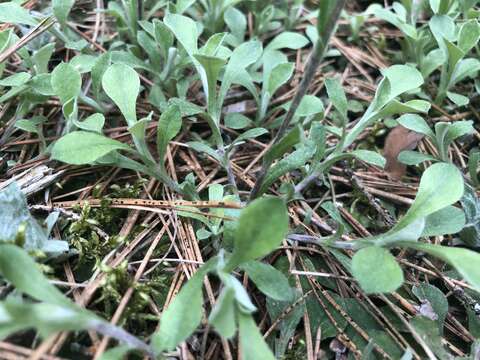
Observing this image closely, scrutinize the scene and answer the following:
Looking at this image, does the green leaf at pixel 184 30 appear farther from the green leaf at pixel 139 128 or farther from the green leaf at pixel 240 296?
the green leaf at pixel 240 296

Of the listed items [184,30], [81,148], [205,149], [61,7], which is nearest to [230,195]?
[205,149]

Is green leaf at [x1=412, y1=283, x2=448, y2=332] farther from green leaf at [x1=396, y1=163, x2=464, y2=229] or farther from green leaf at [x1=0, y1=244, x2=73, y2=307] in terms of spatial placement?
green leaf at [x1=0, y1=244, x2=73, y2=307]

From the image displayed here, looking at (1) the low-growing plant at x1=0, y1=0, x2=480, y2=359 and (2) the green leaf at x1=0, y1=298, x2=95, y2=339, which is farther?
(1) the low-growing plant at x1=0, y1=0, x2=480, y2=359

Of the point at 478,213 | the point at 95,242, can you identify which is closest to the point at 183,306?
the point at 95,242

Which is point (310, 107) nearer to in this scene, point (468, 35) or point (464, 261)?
point (468, 35)

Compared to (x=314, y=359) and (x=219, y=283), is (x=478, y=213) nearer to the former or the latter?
(x=314, y=359)

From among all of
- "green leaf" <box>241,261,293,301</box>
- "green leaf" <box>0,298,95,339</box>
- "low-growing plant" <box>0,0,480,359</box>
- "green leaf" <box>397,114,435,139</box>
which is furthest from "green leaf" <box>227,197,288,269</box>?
"green leaf" <box>397,114,435,139</box>
